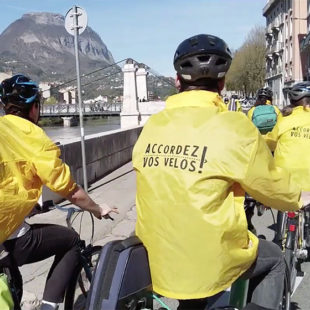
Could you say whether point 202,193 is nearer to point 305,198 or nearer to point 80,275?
point 305,198

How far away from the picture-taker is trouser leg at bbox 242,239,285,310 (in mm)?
2500

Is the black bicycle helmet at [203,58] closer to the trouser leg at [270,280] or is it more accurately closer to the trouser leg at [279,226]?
the trouser leg at [270,280]

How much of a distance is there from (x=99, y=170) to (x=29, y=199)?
8.12 m

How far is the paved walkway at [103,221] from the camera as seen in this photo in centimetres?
457

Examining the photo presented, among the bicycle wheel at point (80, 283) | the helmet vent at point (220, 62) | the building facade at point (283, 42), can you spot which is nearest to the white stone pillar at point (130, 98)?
the bicycle wheel at point (80, 283)

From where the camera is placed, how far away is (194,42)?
2346 millimetres

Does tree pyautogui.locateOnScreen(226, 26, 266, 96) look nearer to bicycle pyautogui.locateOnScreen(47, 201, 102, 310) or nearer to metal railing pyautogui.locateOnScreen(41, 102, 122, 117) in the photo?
metal railing pyautogui.locateOnScreen(41, 102, 122, 117)

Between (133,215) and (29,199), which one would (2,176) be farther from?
(133,215)

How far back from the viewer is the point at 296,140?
4262mm

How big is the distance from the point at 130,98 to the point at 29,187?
1840 centimetres

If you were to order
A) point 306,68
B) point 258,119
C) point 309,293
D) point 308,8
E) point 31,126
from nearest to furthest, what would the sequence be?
point 31,126 < point 309,293 < point 258,119 < point 308,8 < point 306,68

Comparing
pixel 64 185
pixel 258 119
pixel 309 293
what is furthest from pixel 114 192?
pixel 64 185

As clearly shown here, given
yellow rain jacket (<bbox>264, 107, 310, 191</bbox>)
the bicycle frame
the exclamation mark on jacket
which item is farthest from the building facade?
the exclamation mark on jacket

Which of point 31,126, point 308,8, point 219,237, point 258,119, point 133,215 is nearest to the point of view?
point 219,237
